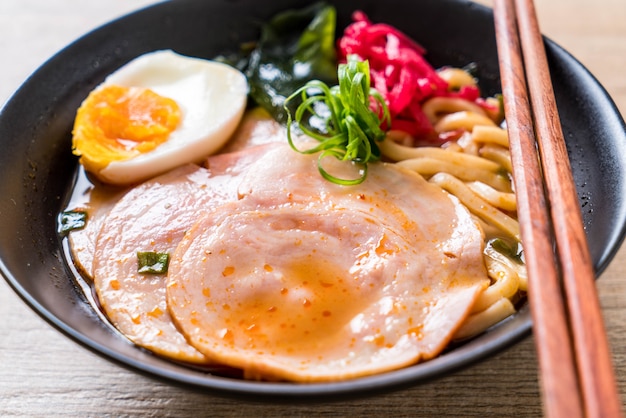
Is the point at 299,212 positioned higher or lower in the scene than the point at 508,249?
higher

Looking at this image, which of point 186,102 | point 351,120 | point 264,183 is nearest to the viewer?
point 264,183

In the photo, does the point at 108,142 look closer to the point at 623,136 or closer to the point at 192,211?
the point at 192,211

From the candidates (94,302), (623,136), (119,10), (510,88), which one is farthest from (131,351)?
(119,10)

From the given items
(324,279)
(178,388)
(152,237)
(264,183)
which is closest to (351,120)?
(264,183)

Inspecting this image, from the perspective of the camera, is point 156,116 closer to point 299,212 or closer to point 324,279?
point 299,212

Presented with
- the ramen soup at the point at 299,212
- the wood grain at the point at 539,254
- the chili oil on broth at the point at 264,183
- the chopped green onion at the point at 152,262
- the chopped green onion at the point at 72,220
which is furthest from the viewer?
the chopped green onion at the point at 72,220

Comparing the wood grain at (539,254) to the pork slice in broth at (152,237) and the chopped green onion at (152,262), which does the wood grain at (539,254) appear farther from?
the chopped green onion at (152,262)

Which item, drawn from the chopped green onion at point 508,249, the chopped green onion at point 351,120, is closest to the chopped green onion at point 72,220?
the chopped green onion at point 351,120
